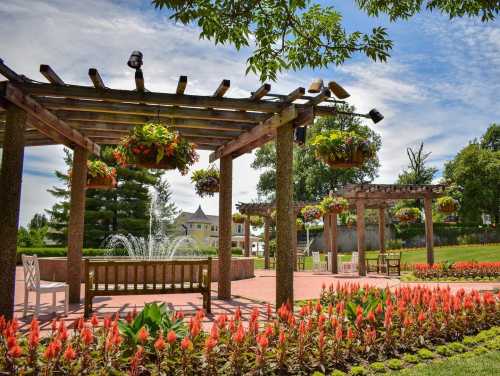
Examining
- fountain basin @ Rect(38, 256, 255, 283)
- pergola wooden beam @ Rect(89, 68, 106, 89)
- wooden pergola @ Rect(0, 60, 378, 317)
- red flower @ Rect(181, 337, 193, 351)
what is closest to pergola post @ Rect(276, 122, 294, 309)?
wooden pergola @ Rect(0, 60, 378, 317)

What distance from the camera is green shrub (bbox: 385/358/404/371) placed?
4.12 meters

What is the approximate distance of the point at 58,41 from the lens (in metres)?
5.85

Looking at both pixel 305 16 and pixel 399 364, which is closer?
pixel 399 364

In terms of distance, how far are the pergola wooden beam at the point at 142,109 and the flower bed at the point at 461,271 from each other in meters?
10.0

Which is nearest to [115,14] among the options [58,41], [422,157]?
[58,41]

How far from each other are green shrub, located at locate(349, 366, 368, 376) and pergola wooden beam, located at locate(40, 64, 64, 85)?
464cm

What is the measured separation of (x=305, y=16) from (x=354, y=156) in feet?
7.01

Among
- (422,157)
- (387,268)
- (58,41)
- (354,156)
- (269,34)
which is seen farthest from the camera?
(422,157)

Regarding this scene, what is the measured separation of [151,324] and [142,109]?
11.1 feet

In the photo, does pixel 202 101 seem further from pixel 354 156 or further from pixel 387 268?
pixel 387 268

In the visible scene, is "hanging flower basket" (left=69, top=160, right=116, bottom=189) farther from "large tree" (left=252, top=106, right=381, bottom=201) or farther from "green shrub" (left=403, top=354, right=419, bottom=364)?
"large tree" (left=252, top=106, right=381, bottom=201)

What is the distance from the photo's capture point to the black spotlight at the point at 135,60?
5.38 metres

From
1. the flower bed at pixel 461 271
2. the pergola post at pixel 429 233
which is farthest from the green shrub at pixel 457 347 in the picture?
the pergola post at pixel 429 233

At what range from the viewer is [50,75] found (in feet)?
17.3
